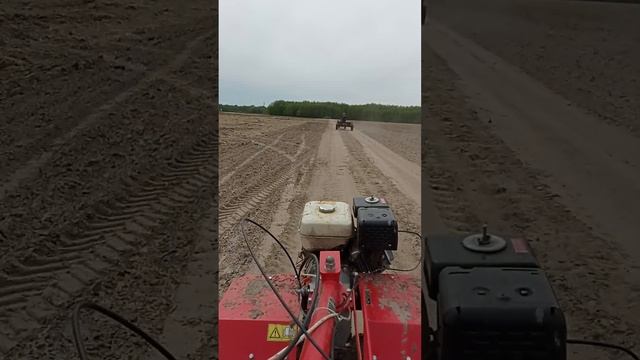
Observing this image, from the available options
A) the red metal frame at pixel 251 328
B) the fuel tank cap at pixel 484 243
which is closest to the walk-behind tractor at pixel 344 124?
the red metal frame at pixel 251 328

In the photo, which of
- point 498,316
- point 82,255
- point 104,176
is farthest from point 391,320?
point 104,176

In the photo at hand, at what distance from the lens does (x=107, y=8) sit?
806 cm

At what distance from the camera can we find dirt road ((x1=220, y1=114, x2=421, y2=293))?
421 centimetres

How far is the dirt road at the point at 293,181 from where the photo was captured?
4215mm

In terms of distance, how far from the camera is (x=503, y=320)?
1.00 metres

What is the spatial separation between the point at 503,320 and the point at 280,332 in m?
1.19

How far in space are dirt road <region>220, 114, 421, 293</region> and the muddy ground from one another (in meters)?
0.44

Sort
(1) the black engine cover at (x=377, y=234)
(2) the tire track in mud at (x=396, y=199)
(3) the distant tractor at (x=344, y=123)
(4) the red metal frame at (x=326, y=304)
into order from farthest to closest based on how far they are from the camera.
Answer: (3) the distant tractor at (x=344, y=123)
(2) the tire track in mud at (x=396, y=199)
(1) the black engine cover at (x=377, y=234)
(4) the red metal frame at (x=326, y=304)

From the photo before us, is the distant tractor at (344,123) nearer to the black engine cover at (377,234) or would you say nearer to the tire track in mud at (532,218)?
the tire track in mud at (532,218)

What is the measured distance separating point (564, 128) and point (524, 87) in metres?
1.44

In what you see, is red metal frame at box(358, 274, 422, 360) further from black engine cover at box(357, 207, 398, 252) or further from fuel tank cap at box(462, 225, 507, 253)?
fuel tank cap at box(462, 225, 507, 253)

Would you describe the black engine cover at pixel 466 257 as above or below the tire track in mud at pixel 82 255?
above

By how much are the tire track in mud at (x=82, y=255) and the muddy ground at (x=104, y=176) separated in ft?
0.04

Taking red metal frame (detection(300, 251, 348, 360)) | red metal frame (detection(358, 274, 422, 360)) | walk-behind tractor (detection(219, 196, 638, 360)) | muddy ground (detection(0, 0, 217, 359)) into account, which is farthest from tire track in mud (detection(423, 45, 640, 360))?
muddy ground (detection(0, 0, 217, 359))
